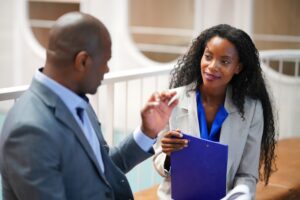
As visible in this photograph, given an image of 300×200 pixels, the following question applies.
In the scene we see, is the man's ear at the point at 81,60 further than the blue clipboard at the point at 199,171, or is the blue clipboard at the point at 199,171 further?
the blue clipboard at the point at 199,171

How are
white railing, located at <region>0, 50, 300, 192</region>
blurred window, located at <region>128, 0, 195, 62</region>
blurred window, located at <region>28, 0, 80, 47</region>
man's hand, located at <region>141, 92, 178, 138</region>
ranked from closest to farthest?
1. man's hand, located at <region>141, 92, 178, 138</region>
2. white railing, located at <region>0, 50, 300, 192</region>
3. blurred window, located at <region>128, 0, 195, 62</region>
4. blurred window, located at <region>28, 0, 80, 47</region>

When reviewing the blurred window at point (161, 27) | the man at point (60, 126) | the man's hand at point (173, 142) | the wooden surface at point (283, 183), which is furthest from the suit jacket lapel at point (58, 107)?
the blurred window at point (161, 27)

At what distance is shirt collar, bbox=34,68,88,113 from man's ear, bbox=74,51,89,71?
0.22 ft

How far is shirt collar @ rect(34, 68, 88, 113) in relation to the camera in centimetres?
146

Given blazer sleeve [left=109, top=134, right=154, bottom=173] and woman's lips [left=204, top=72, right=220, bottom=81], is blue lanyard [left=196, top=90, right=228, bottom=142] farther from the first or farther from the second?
blazer sleeve [left=109, top=134, right=154, bottom=173]

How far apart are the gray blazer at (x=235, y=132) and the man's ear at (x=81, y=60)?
0.83m

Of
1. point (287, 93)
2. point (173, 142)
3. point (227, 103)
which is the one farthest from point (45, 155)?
point (287, 93)

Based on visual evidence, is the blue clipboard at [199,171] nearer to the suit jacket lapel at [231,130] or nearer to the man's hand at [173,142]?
the man's hand at [173,142]

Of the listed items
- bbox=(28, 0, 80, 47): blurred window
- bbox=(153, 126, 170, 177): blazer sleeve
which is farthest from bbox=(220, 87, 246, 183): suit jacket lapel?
bbox=(28, 0, 80, 47): blurred window

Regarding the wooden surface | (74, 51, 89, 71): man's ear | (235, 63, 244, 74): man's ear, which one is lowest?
the wooden surface

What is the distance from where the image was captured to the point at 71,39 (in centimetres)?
143

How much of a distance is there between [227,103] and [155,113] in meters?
0.56

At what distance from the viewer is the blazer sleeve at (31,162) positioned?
137cm

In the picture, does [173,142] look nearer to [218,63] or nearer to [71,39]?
[218,63]
